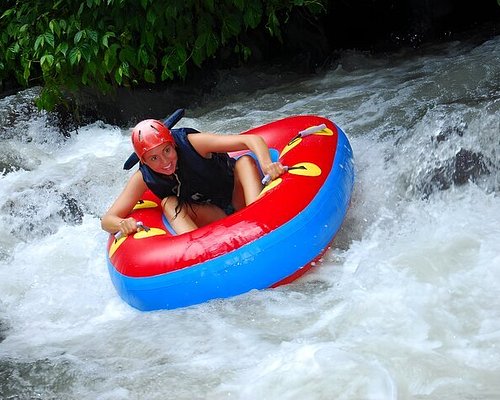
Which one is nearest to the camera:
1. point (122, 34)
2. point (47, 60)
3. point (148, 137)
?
point (148, 137)

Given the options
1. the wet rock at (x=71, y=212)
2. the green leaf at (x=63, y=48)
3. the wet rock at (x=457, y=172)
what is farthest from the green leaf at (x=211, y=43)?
the wet rock at (x=457, y=172)

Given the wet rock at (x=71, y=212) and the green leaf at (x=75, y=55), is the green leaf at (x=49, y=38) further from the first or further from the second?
the wet rock at (x=71, y=212)

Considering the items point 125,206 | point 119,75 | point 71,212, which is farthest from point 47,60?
point 125,206

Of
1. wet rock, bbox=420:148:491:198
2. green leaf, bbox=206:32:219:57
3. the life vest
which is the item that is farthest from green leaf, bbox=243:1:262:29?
wet rock, bbox=420:148:491:198

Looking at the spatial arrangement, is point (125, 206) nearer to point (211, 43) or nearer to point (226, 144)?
point (226, 144)

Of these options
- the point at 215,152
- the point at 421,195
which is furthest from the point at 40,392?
the point at 421,195

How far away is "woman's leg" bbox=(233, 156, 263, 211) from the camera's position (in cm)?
378

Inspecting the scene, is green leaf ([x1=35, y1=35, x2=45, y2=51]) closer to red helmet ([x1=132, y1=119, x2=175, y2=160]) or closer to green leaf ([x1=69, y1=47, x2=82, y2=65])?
green leaf ([x1=69, y1=47, x2=82, y2=65])

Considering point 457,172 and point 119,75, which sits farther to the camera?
point 119,75

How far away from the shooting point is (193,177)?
3801 millimetres

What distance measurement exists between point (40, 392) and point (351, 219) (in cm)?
184

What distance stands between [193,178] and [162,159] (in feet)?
0.86

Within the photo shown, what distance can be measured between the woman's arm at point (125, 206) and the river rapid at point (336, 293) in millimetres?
344

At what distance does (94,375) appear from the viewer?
293 centimetres
